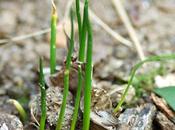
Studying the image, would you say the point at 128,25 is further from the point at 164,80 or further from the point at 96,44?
the point at 164,80

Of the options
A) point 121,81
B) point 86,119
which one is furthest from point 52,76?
point 121,81

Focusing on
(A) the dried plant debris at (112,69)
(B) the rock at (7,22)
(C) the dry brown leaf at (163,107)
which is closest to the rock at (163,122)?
(C) the dry brown leaf at (163,107)

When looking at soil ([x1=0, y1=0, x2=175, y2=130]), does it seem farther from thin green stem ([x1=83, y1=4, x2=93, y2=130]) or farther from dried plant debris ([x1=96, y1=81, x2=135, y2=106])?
thin green stem ([x1=83, y1=4, x2=93, y2=130])

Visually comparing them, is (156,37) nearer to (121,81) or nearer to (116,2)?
(116,2)

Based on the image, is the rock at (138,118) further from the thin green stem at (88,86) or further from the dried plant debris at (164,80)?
the dried plant debris at (164,80)

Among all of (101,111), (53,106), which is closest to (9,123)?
(53,106)

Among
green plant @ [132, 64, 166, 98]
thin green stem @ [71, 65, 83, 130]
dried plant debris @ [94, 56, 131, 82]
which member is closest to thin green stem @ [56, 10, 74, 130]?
thin green stem @ [71, 65, 83, 130]

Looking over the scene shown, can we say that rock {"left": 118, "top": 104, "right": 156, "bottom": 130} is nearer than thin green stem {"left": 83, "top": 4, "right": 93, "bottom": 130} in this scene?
No
